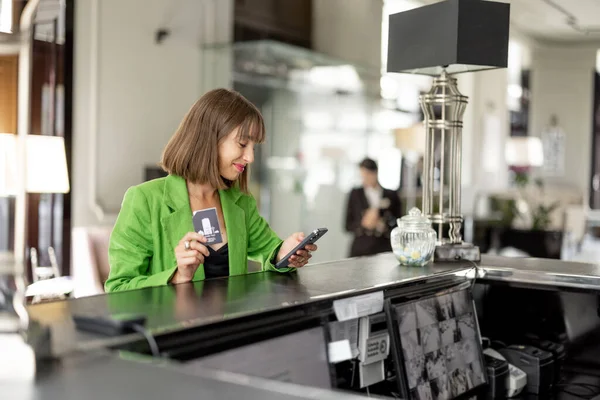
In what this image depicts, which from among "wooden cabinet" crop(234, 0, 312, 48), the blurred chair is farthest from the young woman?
"wooden cabinet" crop(234, 0, 312, 48)

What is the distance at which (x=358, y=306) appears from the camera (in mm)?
1585

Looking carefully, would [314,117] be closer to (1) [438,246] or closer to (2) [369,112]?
(2) [369,112]

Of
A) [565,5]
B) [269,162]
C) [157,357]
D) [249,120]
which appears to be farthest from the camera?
[565,5]

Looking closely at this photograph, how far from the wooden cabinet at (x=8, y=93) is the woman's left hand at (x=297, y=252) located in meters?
0.95

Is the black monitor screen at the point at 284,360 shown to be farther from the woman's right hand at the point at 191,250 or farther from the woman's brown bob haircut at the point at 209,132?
the woman's brown bob haircut at the point at 209,132

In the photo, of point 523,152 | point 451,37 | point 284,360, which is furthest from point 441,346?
point 523,152

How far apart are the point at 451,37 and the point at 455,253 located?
65 centimetres

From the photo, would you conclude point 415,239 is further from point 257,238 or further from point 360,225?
point 360,225

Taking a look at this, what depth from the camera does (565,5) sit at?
9.73 meters

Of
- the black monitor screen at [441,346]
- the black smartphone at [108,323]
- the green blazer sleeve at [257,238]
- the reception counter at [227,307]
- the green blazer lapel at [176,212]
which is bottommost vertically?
the black monitor screen at [441,346]

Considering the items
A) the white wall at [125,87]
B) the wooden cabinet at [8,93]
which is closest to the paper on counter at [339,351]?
the wooden cabinet at [8,93]

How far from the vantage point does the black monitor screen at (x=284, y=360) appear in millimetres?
1270

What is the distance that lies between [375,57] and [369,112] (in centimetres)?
85

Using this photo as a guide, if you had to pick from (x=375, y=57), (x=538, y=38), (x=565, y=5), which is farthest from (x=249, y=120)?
(x=538, y=38)
